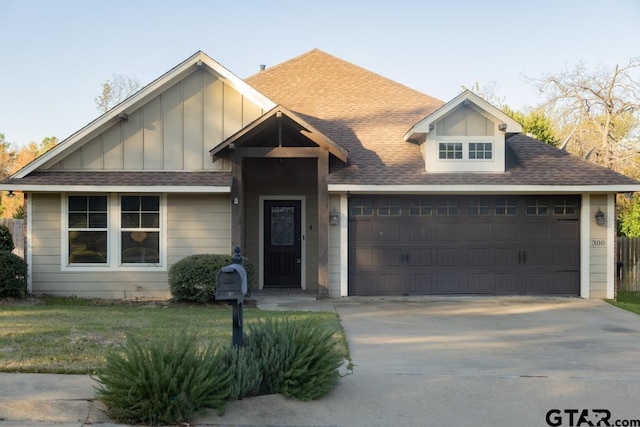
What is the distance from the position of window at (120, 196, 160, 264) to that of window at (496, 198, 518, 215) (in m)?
8.04

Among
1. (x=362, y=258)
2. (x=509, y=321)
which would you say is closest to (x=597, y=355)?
(x=509, y=321)

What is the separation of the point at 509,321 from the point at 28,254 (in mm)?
10536

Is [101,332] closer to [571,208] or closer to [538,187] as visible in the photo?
[538,187]

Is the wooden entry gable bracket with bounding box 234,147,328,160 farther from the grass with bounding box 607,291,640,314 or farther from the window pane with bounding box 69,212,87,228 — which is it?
the grass with bounding box 607,291,640,314

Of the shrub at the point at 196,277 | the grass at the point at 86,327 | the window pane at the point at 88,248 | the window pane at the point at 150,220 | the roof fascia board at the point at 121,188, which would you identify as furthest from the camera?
the window pane at the point at 150,220

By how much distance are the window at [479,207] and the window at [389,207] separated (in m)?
1.77

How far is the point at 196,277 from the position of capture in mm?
12227

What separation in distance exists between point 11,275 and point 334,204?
7.17 m

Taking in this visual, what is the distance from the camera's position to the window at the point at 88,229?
1354cm

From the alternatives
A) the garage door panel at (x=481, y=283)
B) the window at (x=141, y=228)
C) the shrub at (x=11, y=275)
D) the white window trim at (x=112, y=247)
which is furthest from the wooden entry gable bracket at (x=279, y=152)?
the shrub at (x=11, y=275)

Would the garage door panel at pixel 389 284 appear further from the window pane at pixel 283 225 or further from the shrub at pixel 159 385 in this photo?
the shrub at pixel 159 385

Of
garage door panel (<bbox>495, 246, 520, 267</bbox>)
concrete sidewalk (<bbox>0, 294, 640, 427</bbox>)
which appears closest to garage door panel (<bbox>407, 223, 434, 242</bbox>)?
garage door panel (<bbox>495, 246, 520, 267</bbox>)

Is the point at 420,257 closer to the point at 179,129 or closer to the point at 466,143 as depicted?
the point at 466,143
